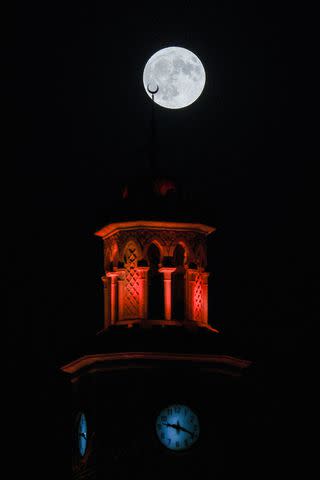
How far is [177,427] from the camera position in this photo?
38750 millimetres

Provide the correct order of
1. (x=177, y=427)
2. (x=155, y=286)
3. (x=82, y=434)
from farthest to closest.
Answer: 1. (x=155, y=286)
2. (x=82, y=434)
3. (x=177, y=427)

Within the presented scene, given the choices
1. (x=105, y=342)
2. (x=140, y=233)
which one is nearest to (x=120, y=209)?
(x=140, y=233)

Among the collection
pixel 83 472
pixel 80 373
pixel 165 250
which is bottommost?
pixel 83 472

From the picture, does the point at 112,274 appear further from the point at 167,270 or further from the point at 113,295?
the point at 167,270

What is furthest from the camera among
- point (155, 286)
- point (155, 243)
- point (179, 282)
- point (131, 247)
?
point (155, 286)

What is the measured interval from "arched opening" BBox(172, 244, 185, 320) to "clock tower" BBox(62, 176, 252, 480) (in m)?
0.54

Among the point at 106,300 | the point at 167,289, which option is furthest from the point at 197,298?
the point at 106,300

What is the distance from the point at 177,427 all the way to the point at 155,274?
5559mm

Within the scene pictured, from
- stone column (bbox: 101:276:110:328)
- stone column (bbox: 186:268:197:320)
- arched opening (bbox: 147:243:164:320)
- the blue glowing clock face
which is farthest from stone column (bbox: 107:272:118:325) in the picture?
the blue glowing clock face

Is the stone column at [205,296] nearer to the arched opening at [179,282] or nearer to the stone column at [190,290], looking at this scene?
the stone column at [190,290]

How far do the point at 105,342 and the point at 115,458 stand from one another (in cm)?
318

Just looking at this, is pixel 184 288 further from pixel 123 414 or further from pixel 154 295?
pixel 123 414

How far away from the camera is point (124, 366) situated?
3888cm

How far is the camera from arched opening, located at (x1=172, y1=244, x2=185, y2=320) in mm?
42094
